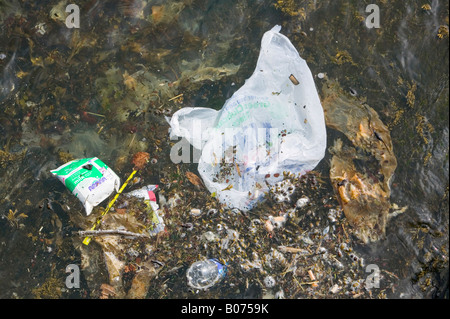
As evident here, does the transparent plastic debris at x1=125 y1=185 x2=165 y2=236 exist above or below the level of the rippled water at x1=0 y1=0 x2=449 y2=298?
below

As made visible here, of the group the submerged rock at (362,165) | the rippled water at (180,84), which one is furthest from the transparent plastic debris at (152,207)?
the submerged rock at (362,165)

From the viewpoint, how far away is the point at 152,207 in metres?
2.75

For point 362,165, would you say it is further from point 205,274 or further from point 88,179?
point 88,179

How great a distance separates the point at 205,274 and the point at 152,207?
58 centimetres

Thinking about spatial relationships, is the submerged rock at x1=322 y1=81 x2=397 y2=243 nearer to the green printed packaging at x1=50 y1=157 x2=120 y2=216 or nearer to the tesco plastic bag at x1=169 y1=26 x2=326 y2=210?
the tesco plastic bag at x1=169 y1=26 x2=326 y2=210

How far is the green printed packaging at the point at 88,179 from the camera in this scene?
8.57ft

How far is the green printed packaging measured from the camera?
2.61 meters

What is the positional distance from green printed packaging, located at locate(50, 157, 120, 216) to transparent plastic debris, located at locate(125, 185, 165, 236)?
174 millimetres

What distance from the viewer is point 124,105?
288 centimetres

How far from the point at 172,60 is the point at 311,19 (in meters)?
1.06

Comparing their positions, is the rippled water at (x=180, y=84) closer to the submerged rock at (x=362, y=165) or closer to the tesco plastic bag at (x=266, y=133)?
the submerged rock at (x=362, y=165)

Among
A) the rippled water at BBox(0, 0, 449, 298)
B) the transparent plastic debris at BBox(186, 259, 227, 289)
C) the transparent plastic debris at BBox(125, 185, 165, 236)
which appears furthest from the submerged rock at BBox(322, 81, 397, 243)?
the transparent plastic debris at BBox(125, 185, 165, 236)

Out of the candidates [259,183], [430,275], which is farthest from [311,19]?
[430,275]
